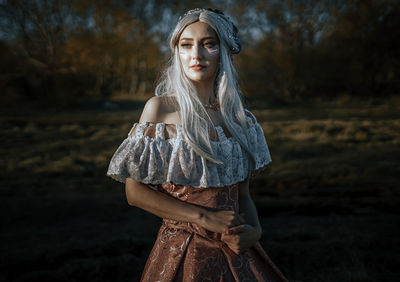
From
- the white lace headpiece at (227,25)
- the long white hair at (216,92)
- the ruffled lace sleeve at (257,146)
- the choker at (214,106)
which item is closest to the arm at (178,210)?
the long white hair at (216,92)

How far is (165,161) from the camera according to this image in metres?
1.15

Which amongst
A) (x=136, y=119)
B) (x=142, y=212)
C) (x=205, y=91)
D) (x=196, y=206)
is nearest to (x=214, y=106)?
(x=205, y=91)

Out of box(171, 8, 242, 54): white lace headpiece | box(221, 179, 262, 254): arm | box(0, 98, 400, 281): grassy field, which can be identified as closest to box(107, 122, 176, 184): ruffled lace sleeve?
box(221, 179, 262, 254): arm

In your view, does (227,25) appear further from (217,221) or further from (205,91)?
(217,221)

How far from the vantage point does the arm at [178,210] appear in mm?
1114

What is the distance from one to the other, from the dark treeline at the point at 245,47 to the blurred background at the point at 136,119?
0.04 metres

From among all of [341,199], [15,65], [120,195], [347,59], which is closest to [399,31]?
[347,59]

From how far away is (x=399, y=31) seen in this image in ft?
32.3

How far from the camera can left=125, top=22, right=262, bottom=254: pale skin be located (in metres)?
1.12

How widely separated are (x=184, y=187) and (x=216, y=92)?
1.46 feet

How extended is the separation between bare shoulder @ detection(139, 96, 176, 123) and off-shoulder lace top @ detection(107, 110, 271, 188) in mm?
29

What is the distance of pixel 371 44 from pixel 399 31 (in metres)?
0.88

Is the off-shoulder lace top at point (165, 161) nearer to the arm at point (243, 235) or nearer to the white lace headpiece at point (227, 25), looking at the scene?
the arm at point (243, 235)

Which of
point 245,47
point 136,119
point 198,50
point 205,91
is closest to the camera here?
point 198,50
